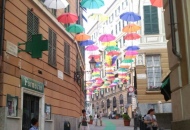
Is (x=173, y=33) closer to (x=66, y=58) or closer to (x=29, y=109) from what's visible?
(x=29, y=109)

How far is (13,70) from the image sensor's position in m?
12.7

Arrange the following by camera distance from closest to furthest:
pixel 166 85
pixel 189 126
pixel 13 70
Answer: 1. pixel 189 126
2. pixel 166 85
3. pixel 13 70

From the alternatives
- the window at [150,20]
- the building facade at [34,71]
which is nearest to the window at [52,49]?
the building facade at [34,71]

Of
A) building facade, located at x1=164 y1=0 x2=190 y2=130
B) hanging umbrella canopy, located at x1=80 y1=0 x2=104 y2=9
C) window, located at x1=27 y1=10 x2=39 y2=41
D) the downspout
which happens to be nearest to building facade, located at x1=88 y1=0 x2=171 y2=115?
hanging umbrella canopy, located at x1=80 y1=0 x2=104 y2=9

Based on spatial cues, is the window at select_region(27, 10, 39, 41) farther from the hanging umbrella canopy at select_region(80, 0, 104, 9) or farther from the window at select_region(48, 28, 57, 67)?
the hanging umbrella canopy at select_region(80, 0, 104, 9)

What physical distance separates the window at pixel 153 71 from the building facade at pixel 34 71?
693 centimetres

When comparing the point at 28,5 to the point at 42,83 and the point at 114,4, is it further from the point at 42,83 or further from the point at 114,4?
the point at 114,4

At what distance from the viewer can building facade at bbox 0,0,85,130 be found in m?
12.3

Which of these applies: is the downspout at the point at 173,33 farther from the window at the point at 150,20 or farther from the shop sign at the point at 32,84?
the window at the point at 150,20

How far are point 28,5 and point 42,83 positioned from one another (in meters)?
3.83

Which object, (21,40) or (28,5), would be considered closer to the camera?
(21,40)

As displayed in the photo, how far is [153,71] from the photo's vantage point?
25578 millimetres

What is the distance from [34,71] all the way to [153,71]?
42.9ft

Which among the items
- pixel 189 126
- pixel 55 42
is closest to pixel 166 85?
pixel 189 126
